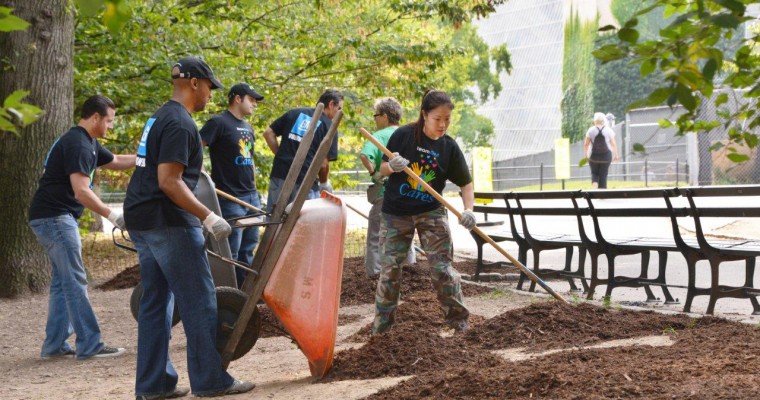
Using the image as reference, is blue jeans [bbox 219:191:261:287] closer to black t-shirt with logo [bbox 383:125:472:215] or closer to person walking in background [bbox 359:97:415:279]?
person walking in background [bbox 359:97:415:279]

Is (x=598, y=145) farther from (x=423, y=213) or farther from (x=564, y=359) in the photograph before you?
(x=564, y=359)

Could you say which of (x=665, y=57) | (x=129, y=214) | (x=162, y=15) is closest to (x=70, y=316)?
(x=129, y=214)

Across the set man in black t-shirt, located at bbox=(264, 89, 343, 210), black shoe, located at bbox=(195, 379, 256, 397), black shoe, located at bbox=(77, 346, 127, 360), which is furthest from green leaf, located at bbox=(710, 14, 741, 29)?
man in black t-shirt, located at bbox=(264, 89, 343, 210)

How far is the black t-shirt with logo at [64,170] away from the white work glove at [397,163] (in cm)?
197

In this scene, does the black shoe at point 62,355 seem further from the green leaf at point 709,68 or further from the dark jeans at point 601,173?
the dark jeans at point 601,173

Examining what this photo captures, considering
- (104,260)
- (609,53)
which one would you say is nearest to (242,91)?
(609,53)

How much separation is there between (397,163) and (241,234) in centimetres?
260

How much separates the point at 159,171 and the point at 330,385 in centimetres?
143

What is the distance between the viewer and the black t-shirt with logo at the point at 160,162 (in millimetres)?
5082

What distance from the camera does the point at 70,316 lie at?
7.07m

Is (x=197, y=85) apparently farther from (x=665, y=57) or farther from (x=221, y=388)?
(x=665, y=57)

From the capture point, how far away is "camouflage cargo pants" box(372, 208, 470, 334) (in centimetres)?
661

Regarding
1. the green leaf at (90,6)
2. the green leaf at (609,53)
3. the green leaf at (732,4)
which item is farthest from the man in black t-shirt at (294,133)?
the green leaf at (90,6)

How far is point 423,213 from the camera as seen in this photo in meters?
6.65
